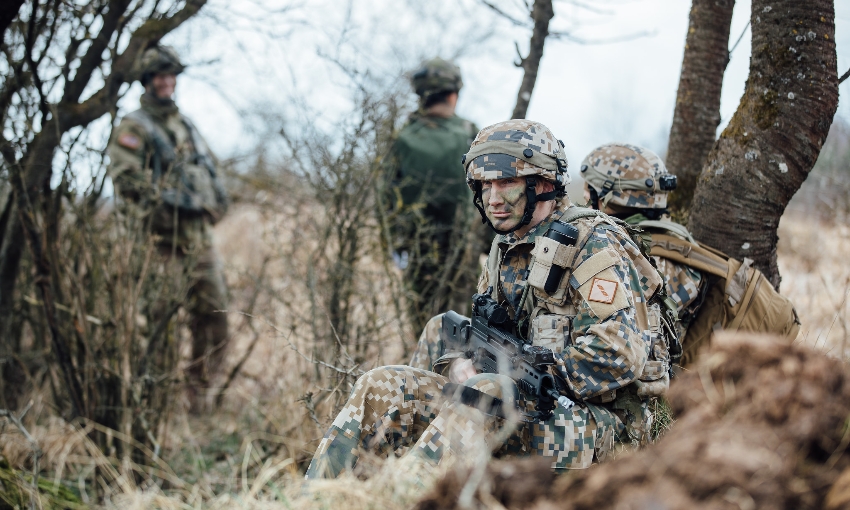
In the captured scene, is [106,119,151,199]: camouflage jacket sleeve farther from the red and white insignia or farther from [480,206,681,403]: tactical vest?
the red and white insignia

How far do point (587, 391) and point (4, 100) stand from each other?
167 inches

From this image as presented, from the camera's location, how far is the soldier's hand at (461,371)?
2.54m

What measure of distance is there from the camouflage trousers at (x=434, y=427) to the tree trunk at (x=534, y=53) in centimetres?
224

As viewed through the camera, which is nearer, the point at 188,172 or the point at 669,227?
the point at 669,227

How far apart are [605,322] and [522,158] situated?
2.34 ft

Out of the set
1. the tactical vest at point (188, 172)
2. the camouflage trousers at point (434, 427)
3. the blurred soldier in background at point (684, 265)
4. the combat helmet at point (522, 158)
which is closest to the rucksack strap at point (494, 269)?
the combat helmet at point (522, 158)

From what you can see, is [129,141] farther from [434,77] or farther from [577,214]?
[577,214]

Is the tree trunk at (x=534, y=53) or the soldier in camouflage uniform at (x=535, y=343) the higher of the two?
the tree trunk at (x=534, y=53)

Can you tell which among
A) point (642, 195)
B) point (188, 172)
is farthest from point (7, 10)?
point (642, 195)

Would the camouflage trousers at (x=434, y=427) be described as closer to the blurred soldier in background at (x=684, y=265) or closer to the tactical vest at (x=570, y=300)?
the tactical vest at (x=570, y=300)

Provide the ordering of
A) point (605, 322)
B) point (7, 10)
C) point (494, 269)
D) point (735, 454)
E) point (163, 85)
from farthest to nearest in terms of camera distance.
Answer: point (163, 85), point (7, 10), point (494, 269), point (605, 322), point (735, 454)

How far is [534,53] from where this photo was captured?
439 cm

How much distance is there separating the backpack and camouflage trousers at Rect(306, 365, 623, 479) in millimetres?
954

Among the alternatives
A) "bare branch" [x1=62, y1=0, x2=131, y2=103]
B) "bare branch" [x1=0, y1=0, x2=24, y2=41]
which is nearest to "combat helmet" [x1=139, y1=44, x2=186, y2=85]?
"bare branch" [x1=62, y1=0, x2=131, y2=103]
